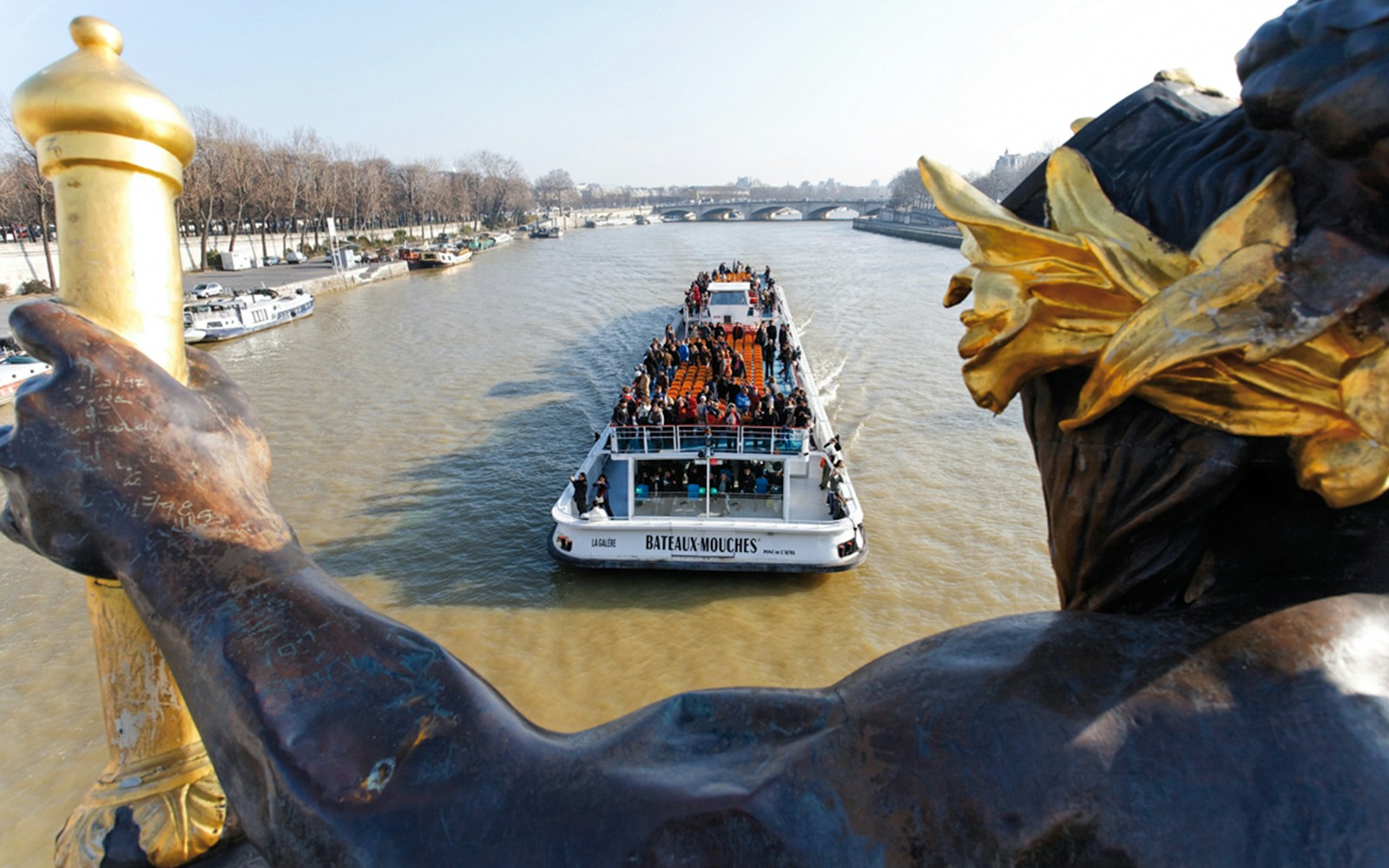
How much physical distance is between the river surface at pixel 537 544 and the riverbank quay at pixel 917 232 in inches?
1663

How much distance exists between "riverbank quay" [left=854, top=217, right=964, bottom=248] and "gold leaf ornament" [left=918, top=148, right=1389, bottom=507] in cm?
6062

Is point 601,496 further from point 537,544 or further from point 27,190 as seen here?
point 27,190

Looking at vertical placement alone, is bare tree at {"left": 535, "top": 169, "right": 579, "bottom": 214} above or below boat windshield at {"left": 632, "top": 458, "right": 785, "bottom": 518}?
above

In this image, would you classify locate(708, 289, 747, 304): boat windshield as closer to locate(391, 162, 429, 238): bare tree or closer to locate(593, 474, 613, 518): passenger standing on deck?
locate(593, 474, 613, 518): passenger standing on deck

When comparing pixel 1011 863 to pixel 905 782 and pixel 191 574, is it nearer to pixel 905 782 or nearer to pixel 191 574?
pixel 905 782

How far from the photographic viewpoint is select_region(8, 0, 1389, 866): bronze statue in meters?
1.27

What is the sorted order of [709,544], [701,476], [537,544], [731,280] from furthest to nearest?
[731,280] < [537,544] < [701,476] < [709,544]

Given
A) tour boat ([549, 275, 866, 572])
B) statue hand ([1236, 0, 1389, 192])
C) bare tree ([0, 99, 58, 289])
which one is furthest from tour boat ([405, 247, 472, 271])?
statue hand ([1236, 0, 1389, 192])

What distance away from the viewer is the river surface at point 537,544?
10.0m

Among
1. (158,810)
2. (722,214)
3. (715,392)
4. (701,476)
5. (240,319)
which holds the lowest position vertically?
(701,476)

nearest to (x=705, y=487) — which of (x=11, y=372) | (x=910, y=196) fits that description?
(x=11, y=372)

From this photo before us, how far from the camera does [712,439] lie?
12.3m

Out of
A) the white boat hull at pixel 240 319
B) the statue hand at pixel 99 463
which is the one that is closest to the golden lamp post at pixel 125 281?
the statue hand at pixel 99 463

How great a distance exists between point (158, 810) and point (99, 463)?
83cm
